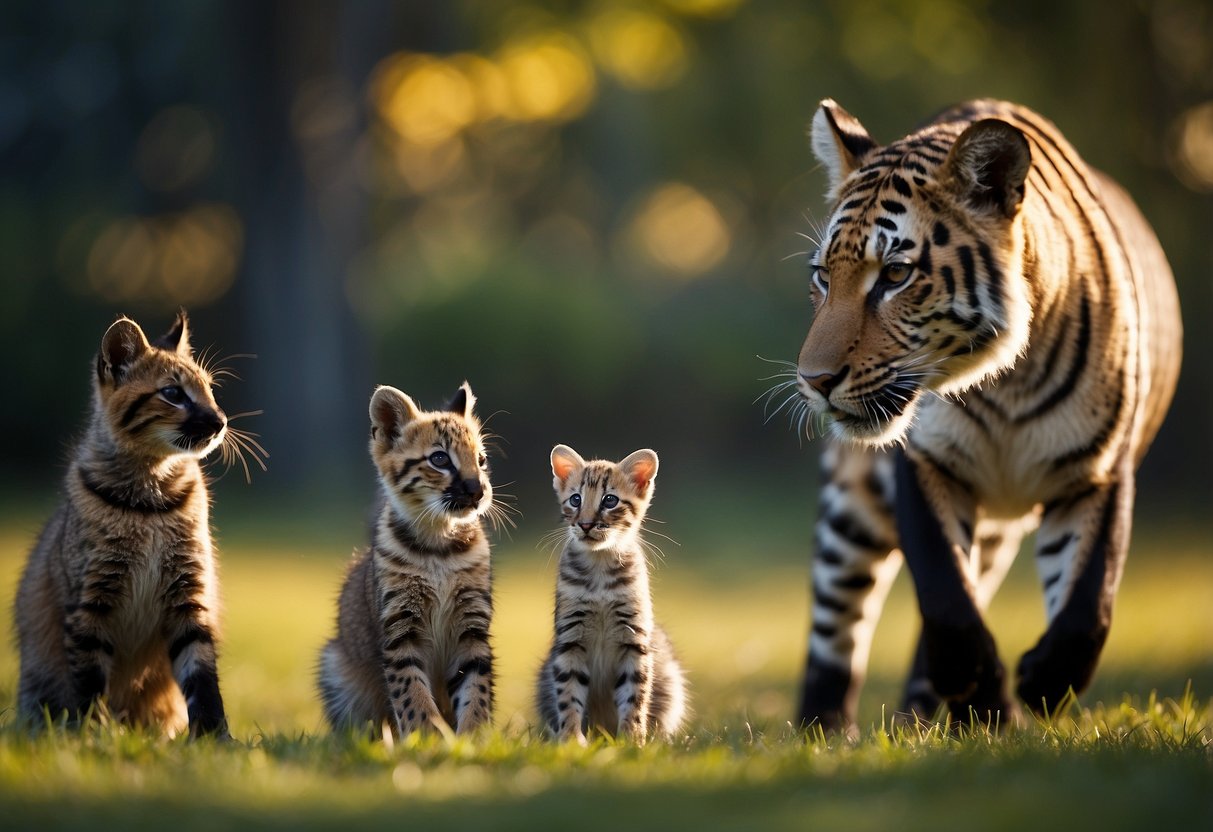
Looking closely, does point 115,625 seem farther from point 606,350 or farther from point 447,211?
point 447,211

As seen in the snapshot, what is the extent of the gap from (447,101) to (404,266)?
5.06 m

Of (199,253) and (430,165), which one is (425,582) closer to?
(199,253)

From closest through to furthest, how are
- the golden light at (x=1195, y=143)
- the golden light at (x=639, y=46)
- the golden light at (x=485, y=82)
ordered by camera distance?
the golden light at (x=1195, y=143) < the golden light at (x=639, y=46) < the golden light at (x=485, y=82)

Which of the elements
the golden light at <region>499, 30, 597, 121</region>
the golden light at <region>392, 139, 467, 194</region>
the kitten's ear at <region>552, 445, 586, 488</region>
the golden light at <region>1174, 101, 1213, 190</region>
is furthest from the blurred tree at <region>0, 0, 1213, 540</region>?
the kitten's ear at <region>552, 445, 586, 488</region>

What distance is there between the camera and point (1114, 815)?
3777 millimetres

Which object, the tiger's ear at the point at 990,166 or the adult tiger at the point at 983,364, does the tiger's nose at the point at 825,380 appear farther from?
the tiger's ear at the point at 990,166

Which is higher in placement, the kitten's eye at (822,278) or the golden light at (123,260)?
the golden light at (123,260)

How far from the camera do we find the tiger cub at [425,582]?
5.54 metres

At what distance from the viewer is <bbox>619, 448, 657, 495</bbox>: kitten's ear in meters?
5.80

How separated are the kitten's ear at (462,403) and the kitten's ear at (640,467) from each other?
69cm

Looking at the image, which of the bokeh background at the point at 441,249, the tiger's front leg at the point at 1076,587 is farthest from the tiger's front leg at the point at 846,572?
the bokeh background at the point at 441,249

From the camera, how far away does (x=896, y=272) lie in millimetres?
5918

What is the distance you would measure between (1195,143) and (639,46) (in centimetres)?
993

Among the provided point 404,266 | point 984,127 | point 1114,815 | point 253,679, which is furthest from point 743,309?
point 1114,815
